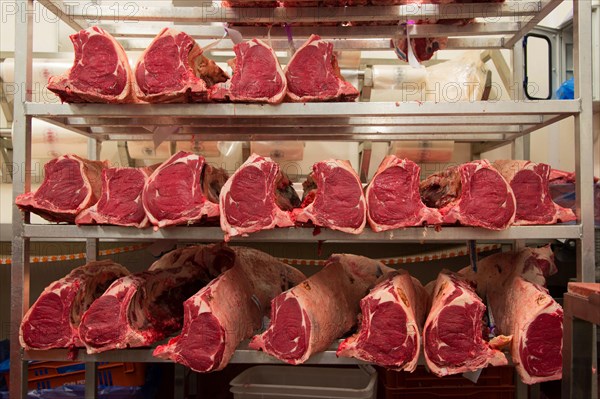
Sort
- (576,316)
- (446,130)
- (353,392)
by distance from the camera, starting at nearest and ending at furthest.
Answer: (576,316) → (353,392) → (446,130)

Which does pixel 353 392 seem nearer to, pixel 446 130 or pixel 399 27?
pixel 446 130

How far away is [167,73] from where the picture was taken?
7.27ft

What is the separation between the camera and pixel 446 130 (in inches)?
119

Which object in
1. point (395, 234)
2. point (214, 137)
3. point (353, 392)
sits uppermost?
point (214, 137)

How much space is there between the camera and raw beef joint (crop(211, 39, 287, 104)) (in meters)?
2.23

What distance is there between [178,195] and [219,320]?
0.52 meters

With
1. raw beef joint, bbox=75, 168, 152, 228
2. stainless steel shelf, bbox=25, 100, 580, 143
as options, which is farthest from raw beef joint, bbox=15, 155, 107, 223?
stainless steel shelf, bbox=25, 100, 580, 143

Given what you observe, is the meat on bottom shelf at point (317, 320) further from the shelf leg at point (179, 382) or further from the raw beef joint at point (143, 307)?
the shelf leg at point (179, 382)

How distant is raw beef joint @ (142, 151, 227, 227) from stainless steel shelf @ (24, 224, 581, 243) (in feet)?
0.24

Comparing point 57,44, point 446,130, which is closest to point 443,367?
point 446,130

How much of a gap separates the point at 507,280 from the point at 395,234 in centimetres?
68

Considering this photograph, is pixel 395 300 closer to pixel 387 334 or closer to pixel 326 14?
pixel 387 334

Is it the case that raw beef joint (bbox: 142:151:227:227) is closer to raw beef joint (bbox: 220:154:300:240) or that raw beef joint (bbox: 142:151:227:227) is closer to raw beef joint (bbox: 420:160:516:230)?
raw beef joint (bbox: 220:154:300:240)

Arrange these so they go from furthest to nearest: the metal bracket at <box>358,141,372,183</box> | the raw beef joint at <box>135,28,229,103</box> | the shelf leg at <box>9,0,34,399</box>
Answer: the metal bracket at <box>358,141,372,183</box> → the shelf leg at <box>9,0,34,399</box> → the raw beef joint at <box>135,28,229,103</box>
